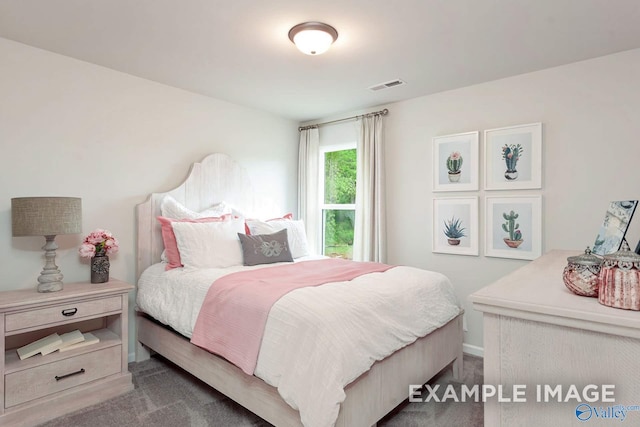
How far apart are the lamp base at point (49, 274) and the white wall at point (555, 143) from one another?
2934 mm

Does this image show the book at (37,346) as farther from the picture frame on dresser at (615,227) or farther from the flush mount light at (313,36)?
the picture frame on dresser at (615,227)

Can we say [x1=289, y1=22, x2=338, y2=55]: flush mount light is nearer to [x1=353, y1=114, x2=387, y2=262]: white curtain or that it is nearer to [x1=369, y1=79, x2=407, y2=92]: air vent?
[x1=369, y1=79, x2=407, y2=92]: air vent

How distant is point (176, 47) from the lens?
2393mm

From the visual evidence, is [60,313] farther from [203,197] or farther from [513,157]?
[513,157]

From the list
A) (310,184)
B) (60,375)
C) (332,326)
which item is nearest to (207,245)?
(60,375)

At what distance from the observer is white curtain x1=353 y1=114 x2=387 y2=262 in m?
3.59

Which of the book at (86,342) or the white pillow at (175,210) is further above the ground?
the white pillow at (175,210)

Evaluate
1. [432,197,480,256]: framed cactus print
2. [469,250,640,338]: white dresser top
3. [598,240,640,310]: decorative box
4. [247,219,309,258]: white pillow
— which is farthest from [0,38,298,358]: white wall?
[598,240,640,310]: decorative box

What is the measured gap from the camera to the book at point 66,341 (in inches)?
84.8

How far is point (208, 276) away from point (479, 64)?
8.46 ft

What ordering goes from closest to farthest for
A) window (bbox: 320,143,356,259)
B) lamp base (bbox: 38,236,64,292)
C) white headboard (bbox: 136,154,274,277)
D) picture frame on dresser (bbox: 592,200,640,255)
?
picture frame on dresser (bbox: 592,200,640,255), lamp base (bbox: 38,236,64,292), white headboard (bbox: 136,154,274,277), window (bbox: 320,143,356,259)

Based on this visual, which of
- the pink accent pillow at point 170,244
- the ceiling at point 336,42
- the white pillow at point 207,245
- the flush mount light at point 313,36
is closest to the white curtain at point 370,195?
the ceiling at point 336,42

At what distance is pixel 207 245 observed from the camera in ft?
9.02

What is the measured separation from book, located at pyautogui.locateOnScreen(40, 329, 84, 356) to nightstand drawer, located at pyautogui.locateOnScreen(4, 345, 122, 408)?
0.10 metres
